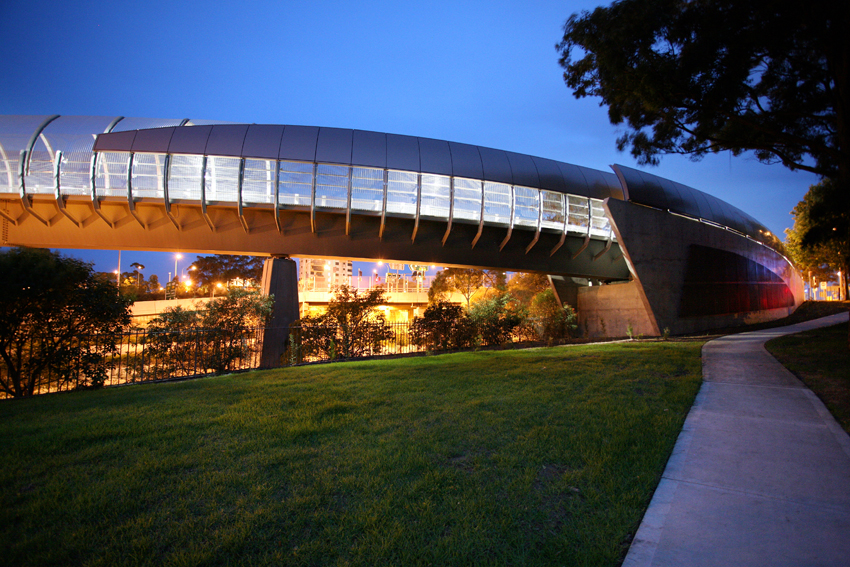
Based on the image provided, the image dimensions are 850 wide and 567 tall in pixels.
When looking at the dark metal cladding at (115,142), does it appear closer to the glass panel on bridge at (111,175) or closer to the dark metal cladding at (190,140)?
the glass panel on bridge at (111,175)

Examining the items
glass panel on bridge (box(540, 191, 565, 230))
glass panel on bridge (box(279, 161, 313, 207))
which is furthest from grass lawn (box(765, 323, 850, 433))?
glass panel on bridge (box(279, 161, 313, 207))

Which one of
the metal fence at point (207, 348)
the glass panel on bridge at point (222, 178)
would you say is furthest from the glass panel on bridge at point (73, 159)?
the metal fence at point (207, 348)

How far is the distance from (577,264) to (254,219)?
60.1 ft

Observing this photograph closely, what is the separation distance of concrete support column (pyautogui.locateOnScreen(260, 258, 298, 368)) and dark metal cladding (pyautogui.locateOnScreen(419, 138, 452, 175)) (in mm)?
8323

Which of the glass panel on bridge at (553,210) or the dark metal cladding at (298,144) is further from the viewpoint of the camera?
the glass panel on bridge at (553,210)

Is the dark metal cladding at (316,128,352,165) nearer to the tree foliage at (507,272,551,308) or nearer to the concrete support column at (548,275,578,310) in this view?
the concrete support column at (548,275,578,310)

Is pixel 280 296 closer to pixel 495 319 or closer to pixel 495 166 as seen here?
pixel 495 319

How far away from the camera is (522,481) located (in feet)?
12.2

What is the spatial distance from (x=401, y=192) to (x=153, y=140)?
11421 millimetres

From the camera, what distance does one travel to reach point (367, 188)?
18375 millimetres

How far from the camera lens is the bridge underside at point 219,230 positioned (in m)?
18.4

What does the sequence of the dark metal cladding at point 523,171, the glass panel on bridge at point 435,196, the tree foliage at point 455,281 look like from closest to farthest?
the glass panel on bridge at point 435,196, the dark metal cladding at point 523,171, the tree foliage at point 455,281

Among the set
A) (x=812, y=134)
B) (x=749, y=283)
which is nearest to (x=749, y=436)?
(x=812, y=134)

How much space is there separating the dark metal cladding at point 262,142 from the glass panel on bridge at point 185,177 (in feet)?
7.12
